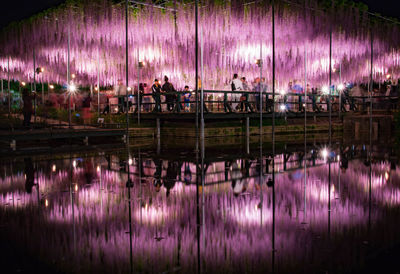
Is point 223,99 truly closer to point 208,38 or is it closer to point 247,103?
point 208,38

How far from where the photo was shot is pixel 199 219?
3.77 meters

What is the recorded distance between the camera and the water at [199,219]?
284 centimetres

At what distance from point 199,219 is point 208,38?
13.0 meters

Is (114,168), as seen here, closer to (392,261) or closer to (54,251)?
(54,251)

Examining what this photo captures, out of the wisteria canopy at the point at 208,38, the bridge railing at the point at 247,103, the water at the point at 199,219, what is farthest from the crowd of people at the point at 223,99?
the water at the point at 199,219

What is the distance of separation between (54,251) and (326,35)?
16690mm

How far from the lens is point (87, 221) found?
378 cm

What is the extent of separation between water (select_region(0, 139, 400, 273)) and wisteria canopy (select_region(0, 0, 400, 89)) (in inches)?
359

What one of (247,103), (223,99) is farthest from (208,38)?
(247,103)

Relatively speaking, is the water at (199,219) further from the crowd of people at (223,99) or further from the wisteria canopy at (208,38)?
the wisteria canopy at (208,38)

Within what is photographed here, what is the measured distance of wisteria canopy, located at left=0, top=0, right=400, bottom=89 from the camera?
15234 millimetres

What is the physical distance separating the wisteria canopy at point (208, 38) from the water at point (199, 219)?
9.11 metres

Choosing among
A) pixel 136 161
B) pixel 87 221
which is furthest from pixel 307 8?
pixel 87 221

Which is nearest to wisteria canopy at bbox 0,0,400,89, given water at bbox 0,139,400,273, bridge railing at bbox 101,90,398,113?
bridge railing at bbox 101,90,398,113
